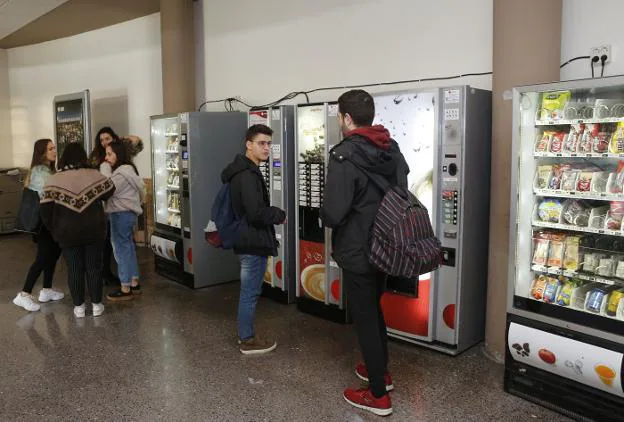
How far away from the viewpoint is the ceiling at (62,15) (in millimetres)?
6996

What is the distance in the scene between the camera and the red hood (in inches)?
115

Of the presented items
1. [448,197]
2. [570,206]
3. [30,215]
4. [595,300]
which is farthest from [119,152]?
[595,300]

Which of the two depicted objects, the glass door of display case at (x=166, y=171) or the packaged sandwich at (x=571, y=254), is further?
the glass door of display case at (x=166, y=171)

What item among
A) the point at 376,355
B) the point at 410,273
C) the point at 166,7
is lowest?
the point at 376,355

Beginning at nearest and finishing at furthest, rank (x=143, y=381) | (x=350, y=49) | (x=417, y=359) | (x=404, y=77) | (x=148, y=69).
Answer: (x=143, y=381) < (x=417, y=359) < (x=404, y=77) < (x=350, y=49) < (x=148, y=69)

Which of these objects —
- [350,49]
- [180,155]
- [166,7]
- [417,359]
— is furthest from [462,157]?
[166,7]

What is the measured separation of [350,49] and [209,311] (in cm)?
277

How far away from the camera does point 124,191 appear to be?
504cm

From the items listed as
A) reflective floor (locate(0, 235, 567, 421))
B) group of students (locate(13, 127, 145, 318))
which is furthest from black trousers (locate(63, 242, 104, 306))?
reflective floor (locate(0, 235, 567, 421))

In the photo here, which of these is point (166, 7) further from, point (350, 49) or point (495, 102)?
point (495, 102)

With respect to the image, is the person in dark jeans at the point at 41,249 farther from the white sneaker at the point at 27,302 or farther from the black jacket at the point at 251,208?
the black jacket at the point at 251,208

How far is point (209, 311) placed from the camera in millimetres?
4938

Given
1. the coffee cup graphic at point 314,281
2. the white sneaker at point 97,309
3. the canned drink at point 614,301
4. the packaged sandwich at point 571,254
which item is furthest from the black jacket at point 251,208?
the canned drink at point 614,301

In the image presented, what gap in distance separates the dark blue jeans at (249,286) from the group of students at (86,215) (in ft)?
5.07
